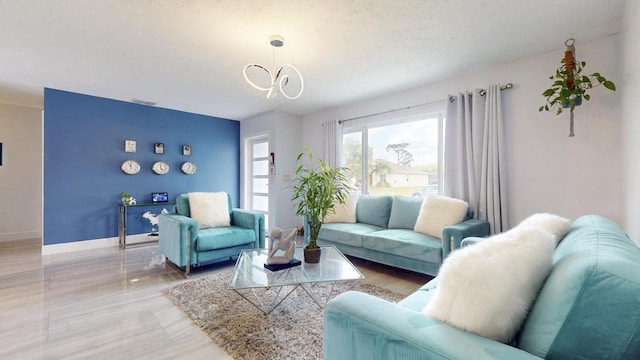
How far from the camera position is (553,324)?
0.73 m

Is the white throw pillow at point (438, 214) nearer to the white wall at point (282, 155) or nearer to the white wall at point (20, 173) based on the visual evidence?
the white wall at point (282, 155)

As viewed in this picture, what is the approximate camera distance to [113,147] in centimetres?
465

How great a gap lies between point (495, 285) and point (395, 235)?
2.41m

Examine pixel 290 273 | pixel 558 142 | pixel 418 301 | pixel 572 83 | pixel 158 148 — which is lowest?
pixel 290 273

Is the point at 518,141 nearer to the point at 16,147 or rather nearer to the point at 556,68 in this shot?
the point at 556,68

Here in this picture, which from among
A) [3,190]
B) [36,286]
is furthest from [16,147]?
[36,286]

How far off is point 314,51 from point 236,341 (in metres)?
2.61

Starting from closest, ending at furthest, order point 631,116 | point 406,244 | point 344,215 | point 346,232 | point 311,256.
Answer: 1. point 631,116
2. point 311,256
3. point 406,244
4. point 346,232
5. point 344,215

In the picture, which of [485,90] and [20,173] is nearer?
[485,90]

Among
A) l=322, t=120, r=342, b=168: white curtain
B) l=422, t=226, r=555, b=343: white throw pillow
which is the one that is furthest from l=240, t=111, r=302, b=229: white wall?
l=422, t=226, r=555, b=343: white throw pillow

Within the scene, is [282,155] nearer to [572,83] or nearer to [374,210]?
[374,210]

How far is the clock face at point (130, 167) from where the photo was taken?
473 centimetres

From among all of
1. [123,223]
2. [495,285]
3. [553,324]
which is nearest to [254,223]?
[123,223]

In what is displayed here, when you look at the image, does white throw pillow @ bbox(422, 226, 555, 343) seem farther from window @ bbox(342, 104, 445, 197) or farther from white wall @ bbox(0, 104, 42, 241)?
white wall @ bbox(0, 104, 42, 241)
